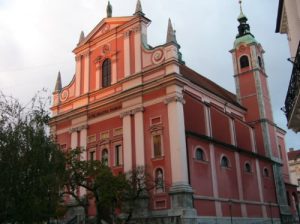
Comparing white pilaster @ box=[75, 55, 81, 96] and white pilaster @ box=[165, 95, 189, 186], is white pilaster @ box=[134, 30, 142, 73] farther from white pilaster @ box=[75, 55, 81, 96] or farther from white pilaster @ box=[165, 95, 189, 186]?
white pilaster @ box=[75, 55, 81, 96]

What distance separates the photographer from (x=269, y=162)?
1387 inches

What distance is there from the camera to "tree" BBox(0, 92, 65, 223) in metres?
13.7

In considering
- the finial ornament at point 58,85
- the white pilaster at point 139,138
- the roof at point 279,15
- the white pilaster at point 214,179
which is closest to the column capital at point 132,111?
the white pilaster at point 139,138

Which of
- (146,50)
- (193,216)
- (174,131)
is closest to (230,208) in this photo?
(193,216)

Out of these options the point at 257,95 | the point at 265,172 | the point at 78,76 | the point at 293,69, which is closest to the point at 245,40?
the point at 257,95

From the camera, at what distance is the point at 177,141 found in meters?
24.8

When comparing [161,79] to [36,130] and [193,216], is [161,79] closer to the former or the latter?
[193,216]

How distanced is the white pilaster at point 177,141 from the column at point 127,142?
3.35 m

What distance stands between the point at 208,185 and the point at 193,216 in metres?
3.25

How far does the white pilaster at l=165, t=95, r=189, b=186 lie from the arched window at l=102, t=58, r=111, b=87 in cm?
704

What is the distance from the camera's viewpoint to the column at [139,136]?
26.4 meters

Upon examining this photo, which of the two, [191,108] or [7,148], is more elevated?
[191,108]

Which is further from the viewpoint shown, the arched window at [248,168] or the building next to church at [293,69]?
the arched window at [248,168]

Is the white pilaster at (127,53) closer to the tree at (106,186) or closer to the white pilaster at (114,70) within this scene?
the white pilaster at (114,70)
